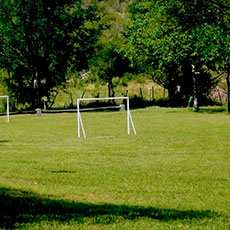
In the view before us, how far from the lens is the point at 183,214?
7.83m

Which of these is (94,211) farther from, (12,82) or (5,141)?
(12,82)

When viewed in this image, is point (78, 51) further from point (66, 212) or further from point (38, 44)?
point (66, 212)

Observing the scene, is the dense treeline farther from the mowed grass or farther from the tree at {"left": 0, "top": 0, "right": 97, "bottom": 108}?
the mowed grass

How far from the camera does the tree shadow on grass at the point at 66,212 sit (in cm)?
710

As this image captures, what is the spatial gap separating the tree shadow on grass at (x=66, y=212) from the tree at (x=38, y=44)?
32.5m

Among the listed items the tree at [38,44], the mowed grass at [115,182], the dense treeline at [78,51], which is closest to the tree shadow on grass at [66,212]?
the mowed grass at [115,182]

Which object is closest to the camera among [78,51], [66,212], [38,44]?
[66,212]

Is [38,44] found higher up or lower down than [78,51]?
higher up

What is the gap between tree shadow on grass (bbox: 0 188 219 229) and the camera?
7.10 metres

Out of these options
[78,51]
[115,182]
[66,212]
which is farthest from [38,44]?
[66,212]

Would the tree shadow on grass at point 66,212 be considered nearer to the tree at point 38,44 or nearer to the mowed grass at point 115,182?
the mowed grass at point 115,182

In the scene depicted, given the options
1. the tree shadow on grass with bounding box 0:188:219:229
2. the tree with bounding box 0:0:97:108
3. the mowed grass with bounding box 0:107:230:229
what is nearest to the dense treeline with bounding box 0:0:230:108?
the tree with bounding box 0:0:97:108

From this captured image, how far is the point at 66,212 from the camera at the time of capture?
24.8 ft

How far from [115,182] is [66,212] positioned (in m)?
3.12
